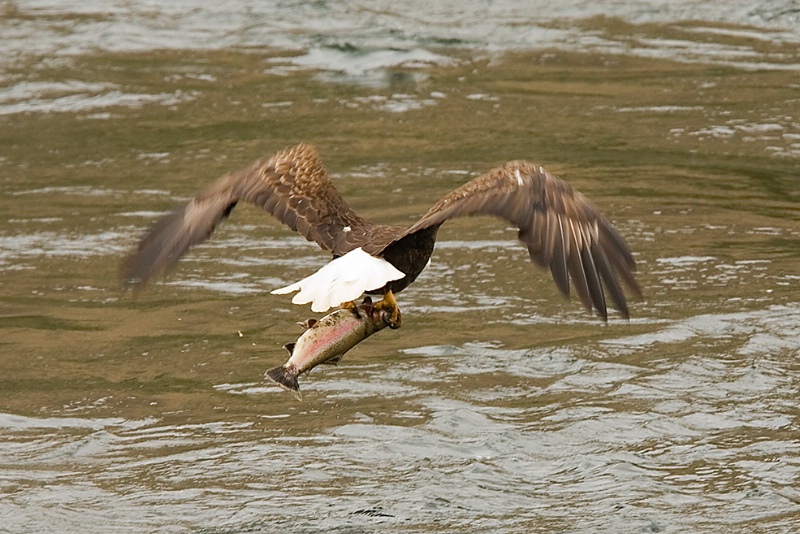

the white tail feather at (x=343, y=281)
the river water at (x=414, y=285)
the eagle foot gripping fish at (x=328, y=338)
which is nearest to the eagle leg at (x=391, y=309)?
the eagle foot gripping fish at (x=328, y=338)

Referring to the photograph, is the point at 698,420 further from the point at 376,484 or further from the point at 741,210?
the point at 741,210

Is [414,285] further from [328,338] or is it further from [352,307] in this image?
[328,338]

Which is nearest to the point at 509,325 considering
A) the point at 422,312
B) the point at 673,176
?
the point at 422,312

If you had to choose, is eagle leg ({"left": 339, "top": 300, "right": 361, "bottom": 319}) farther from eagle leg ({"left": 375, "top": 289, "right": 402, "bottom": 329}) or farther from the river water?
the river water

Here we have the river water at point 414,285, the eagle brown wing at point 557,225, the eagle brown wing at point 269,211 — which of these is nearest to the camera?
the eagle brown wing at point 557,225

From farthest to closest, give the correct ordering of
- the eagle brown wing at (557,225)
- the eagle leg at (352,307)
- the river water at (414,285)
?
the river water at (414,285) < the eagle leg at (352,307) < the eagle brown wing at (557,225)

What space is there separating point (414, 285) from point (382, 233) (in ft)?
8.20

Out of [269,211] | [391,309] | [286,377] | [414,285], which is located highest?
[269,211]

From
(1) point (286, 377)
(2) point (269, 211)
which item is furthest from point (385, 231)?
(1) point (286, 377)

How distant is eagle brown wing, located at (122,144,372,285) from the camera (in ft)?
19.2

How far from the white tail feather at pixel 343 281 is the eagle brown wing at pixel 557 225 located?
0.57 feet

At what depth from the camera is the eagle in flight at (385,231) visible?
5066 millimetres

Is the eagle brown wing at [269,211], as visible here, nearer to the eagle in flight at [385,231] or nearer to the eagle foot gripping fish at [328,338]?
the eagle in flight at [385,231]

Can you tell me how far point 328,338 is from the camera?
5148 millimetres
